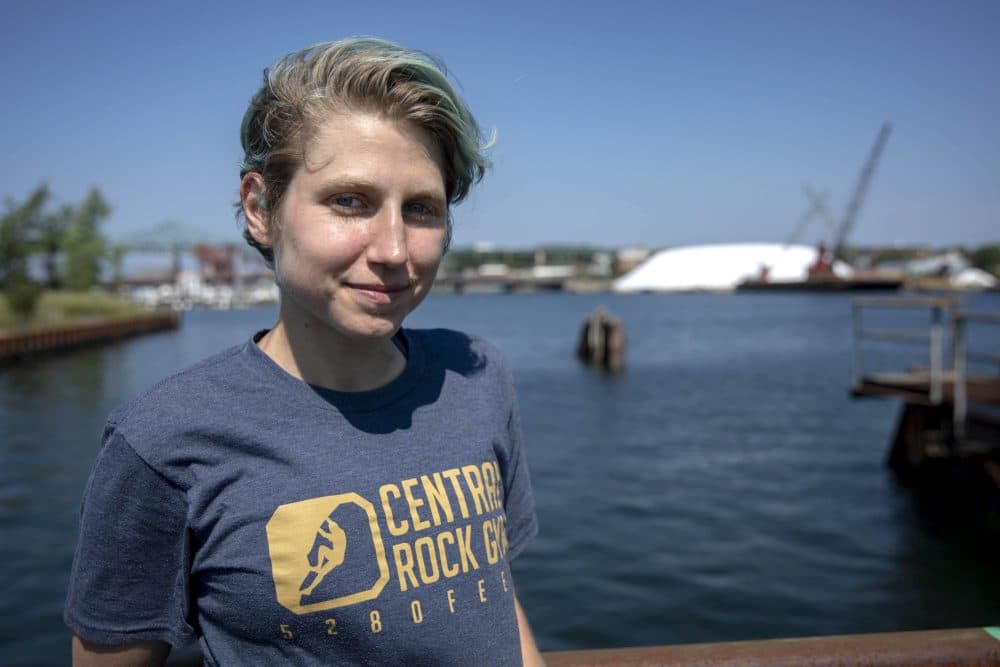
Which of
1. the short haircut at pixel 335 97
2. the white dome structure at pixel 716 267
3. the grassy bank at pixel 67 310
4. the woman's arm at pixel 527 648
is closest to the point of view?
the short haircut at pixel 335 97

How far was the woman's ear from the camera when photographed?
1373 mm

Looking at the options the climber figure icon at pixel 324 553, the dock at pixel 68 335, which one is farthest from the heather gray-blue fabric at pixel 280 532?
the dock at pixel 68 335

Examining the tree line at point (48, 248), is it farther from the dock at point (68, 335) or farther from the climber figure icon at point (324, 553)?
the climber figure icon at point (324, 553)

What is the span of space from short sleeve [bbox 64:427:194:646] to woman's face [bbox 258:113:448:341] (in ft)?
1.21

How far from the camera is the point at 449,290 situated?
180500mm

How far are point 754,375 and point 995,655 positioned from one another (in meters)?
27.2

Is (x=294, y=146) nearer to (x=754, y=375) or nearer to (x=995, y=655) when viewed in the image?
(x=995, y=655)

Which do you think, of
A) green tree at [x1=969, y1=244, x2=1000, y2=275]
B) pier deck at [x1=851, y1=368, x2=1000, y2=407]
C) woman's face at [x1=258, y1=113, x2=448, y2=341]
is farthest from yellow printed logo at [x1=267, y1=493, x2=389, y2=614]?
green tree at [x1=969, y1=244, x2=1000, y2=275]

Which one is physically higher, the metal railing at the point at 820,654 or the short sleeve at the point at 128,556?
the short sleeve at the point at 128,556

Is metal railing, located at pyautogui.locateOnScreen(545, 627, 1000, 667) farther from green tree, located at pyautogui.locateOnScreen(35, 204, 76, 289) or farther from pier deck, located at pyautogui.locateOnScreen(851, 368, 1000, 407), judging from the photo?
green tree, located at pyautogui.locateOnScreen(35, 204, 76, 289)

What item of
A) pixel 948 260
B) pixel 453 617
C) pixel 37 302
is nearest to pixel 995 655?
pixel 453 617

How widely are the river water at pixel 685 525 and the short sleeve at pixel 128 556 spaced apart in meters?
6.52

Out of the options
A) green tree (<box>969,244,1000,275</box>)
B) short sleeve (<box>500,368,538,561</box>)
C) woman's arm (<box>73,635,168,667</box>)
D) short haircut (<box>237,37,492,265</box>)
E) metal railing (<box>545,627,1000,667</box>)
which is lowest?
metal railing (<box>545,627,1000,667</box>)

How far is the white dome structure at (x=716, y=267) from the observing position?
134 metres
